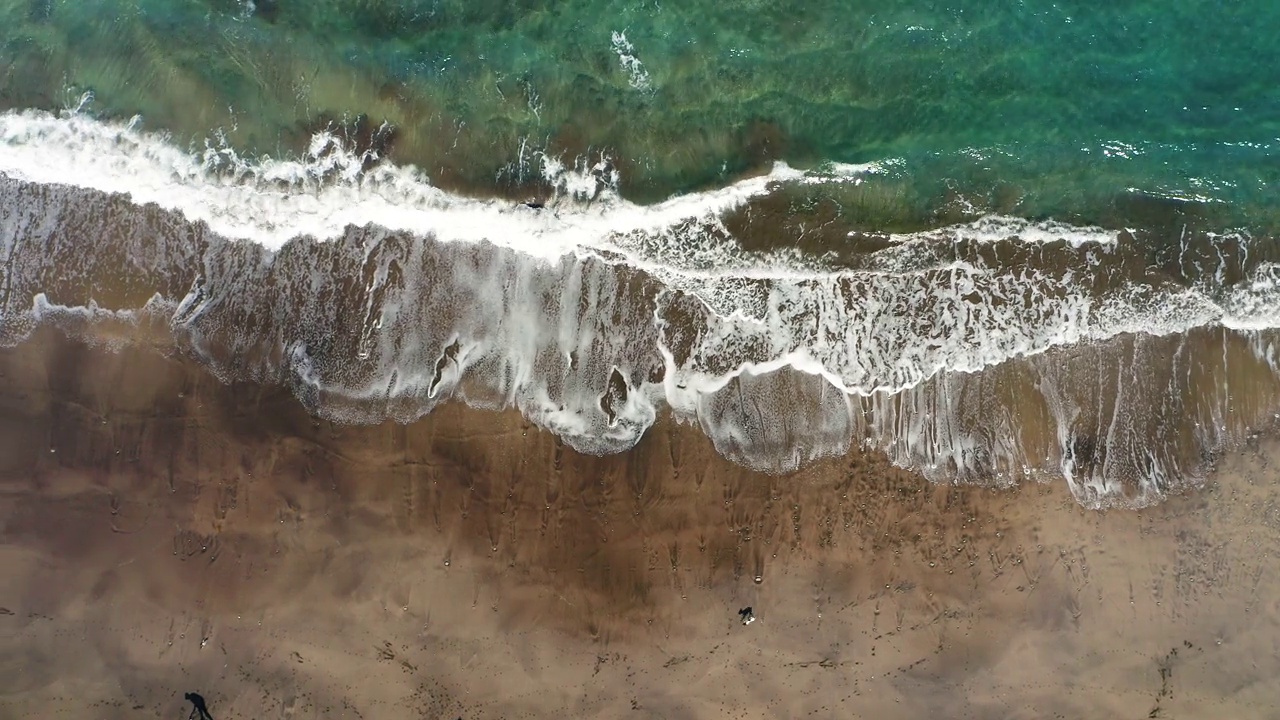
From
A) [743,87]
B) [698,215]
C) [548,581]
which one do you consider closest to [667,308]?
[698,215]

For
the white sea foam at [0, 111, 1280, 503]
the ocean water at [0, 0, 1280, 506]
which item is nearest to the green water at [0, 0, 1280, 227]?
the ocean water at [0, 0, 1280, 506]

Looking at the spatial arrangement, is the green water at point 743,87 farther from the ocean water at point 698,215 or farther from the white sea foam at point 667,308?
the white sea foam at point 667,308

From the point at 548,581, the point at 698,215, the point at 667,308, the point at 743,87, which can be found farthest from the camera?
the point at 743,87

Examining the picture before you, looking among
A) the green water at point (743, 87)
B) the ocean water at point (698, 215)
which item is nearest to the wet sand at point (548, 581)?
the ocean water at point (698, 215)

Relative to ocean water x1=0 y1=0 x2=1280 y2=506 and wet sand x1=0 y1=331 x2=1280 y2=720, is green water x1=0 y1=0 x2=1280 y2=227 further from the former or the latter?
wet sand x1=0 y1=331 x2=1280 y2=720

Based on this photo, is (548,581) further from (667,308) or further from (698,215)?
(698,215)

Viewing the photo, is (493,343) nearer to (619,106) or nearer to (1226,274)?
(619,106)
